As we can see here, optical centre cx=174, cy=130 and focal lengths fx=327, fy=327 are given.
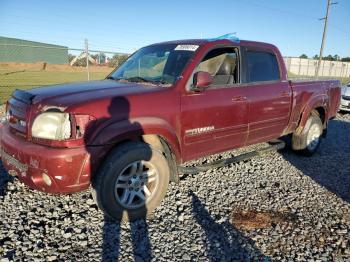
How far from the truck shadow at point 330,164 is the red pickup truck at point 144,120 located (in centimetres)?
101

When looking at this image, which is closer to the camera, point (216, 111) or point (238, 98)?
point (216, 111)

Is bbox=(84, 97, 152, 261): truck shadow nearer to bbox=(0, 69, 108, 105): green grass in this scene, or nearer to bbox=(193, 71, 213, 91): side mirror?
bbox=(193, 71, 213, 91): side mirror

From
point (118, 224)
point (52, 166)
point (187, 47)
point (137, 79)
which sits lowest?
point (118, 224)

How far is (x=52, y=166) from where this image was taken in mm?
3035

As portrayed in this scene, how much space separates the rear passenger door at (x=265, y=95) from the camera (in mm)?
4730

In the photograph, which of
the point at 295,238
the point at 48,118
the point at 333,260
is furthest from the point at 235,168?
the point at 48,118

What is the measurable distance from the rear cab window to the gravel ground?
1.52m

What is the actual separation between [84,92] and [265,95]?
8.81 feet

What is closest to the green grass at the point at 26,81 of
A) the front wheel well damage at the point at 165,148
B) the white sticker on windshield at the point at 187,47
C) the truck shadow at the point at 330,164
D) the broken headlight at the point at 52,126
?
the white sticker on windshield at the point at 187,47

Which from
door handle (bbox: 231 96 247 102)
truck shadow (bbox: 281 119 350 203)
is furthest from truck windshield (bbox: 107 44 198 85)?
truck shadow (bbox: 281 119 350 203)

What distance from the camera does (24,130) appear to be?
334 centimetres

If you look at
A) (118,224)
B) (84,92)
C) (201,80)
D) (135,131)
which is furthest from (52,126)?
(201,80)

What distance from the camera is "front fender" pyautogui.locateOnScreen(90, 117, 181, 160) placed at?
3170mm

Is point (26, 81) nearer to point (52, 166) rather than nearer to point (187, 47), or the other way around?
point (187, 47)
